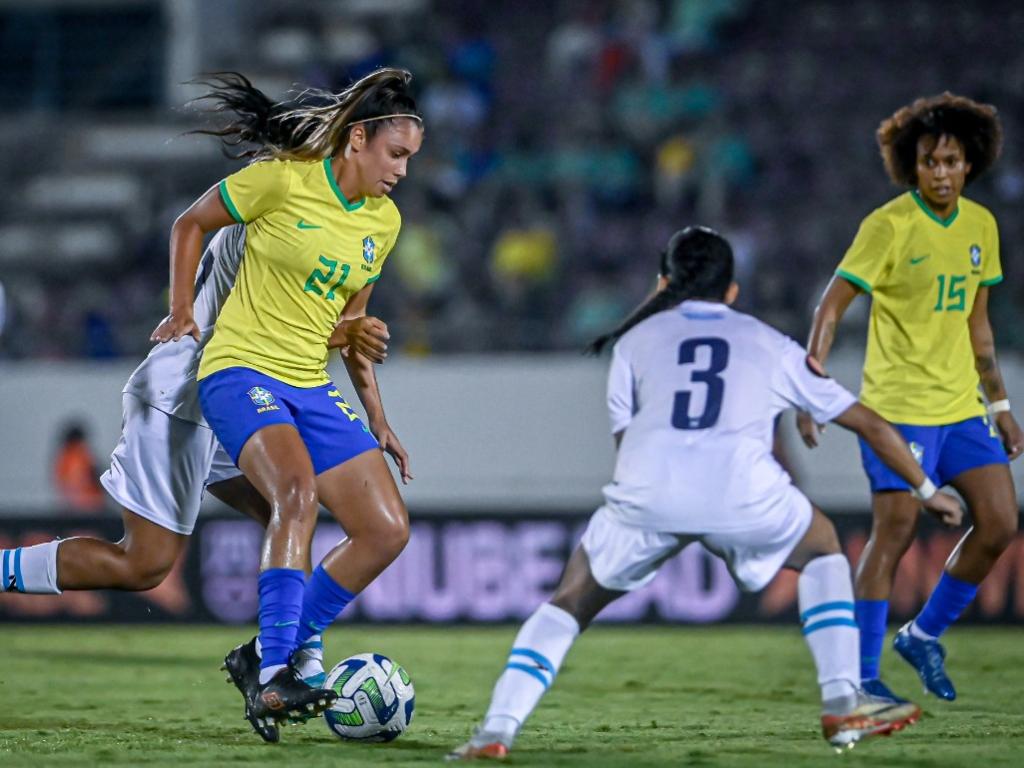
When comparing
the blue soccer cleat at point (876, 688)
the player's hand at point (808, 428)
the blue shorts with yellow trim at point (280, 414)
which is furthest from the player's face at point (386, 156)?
the blue soccer cleat at point (876, 688)

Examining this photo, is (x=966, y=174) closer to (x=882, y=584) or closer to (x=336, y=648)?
(x=882, y=584)

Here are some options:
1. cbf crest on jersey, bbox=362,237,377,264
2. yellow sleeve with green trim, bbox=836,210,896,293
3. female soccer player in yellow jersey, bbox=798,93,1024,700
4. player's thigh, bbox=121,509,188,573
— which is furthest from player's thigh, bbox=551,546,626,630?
yellow sleeve with green trim, bbox=836,210,896,293

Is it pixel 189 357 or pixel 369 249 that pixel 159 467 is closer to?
pixel 189 357

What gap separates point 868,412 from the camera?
5758 millimetres

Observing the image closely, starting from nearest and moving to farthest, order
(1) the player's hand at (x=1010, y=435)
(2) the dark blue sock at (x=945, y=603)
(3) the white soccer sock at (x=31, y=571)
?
1. (3) the white soccer sock at (x=31, y=571)
2. (2) the dark blue sock at (x=945, y=603)
3. (1) the player's hand at (x=1010, y=435)

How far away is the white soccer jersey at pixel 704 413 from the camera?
562cm

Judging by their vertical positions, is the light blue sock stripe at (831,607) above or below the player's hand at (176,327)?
below

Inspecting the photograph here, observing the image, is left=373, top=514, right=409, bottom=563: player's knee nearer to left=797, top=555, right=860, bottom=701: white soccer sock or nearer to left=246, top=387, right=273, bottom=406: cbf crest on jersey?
left=246, top=387, right=273, bottom=406: cbf crest on jersey

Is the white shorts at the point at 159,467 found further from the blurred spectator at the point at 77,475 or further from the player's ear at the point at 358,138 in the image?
the blurred spectator at the point at 77,475

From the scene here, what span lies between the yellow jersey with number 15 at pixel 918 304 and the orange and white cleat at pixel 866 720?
1997mm

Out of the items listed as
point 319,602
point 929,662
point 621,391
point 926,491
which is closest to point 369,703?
point 319,602

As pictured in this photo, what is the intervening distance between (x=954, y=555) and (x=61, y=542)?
3.86 meters

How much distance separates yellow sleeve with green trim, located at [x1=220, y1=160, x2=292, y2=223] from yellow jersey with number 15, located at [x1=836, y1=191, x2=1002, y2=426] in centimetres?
242

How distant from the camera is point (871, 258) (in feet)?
23.9
